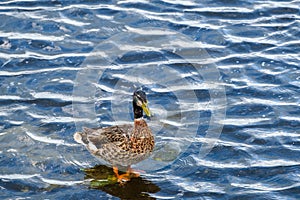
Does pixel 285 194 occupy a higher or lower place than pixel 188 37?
lower

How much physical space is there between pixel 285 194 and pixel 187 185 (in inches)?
62.2

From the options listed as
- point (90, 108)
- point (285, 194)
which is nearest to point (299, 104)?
point (285, 194)

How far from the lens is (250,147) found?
12930 mm

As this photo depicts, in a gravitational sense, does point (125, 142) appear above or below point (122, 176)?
above

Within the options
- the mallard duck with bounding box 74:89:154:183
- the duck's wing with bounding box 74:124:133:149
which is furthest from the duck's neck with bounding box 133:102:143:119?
the duck's wing with bounding box 74:124:133:149

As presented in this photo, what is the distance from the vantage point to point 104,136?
1234cm

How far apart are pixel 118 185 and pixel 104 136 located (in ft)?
2.78

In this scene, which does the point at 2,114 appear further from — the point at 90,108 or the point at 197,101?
the point at 197,101

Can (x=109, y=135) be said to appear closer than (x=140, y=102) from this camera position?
No

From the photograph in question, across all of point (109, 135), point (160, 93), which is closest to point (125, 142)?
point (109, 135)

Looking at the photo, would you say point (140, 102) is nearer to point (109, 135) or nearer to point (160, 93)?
point (109, 135)

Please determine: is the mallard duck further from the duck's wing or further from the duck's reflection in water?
the duck's reflection in water

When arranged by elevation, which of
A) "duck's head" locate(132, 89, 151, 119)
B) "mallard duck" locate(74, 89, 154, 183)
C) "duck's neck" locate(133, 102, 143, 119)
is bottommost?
"mallard duck" locate(74, 89, 154, 183)

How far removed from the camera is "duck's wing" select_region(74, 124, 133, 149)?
12227mm
